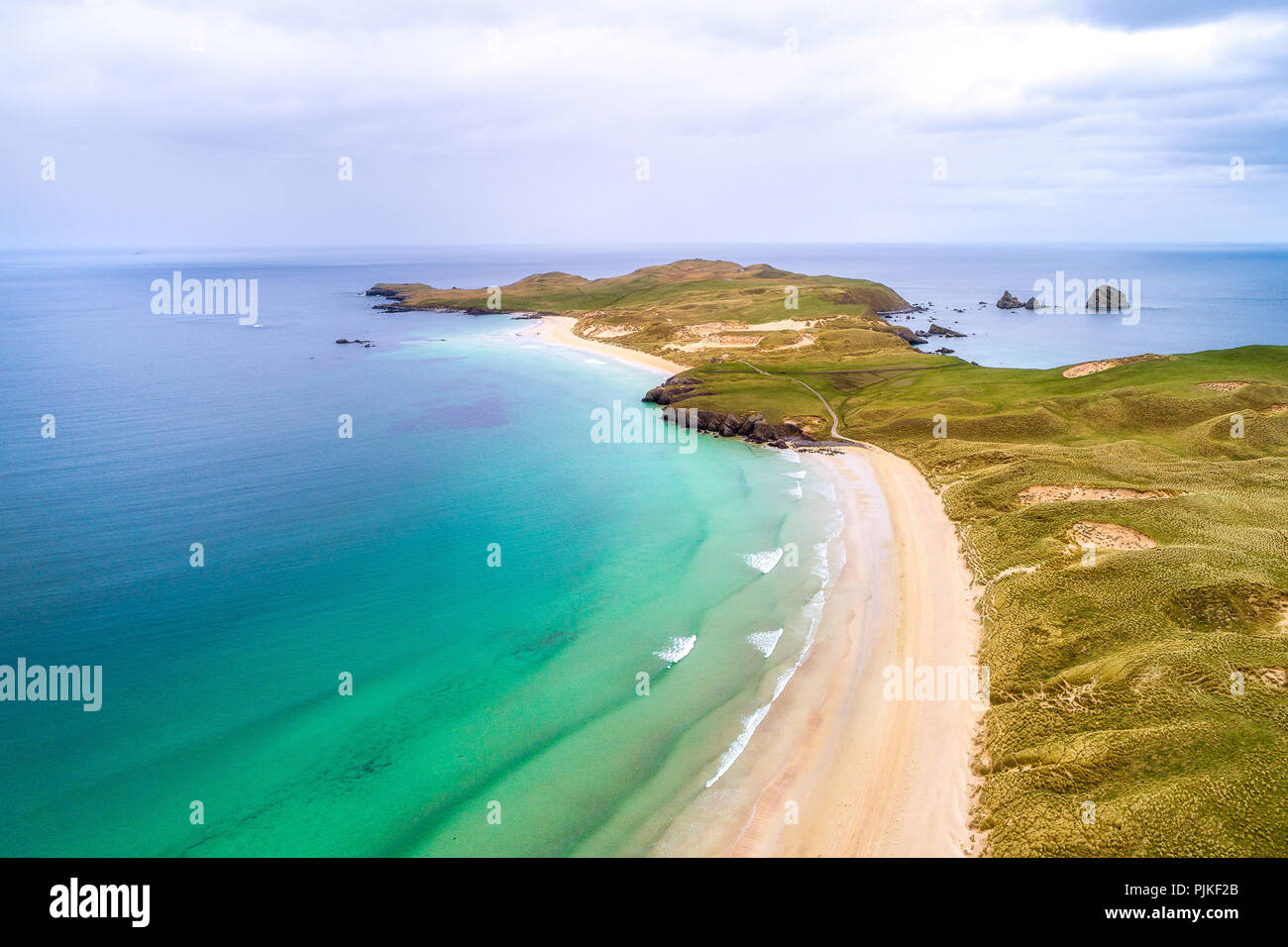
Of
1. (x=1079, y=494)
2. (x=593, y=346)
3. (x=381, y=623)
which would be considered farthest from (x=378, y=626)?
(x=593, y=346)

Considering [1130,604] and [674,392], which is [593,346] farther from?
[1130,604]

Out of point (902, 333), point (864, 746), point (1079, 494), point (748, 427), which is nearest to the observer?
point (864, 746)

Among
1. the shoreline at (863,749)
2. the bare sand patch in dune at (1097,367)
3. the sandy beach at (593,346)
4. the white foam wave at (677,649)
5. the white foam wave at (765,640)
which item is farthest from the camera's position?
the sandy beach at (593,346)

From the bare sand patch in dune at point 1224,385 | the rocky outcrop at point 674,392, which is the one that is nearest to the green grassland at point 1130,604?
the bare sand patch in dune at point 1224,385

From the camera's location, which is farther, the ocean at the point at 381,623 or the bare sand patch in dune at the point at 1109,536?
the bare sand patch in dune at the point at 1109,536

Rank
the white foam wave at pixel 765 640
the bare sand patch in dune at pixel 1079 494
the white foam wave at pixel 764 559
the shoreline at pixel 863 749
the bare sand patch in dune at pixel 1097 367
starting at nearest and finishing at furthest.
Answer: the shoreline at pixel 863 749
the white foam wave at pixel 765 640
the white foam wave at pixel 764 559
the bare sand patch in dune at pixel 1079 494
the bare sand patch in dune at pixel 1097 367

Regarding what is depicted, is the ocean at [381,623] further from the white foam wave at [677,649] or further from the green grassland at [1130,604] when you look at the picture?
the green grassland at [1130,604]

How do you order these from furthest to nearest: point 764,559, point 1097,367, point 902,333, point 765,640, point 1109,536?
point 902,333
point 1097,367
point 764,559
point 1109,536
point 765,640

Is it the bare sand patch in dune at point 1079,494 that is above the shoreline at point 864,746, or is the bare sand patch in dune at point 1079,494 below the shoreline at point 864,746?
above
